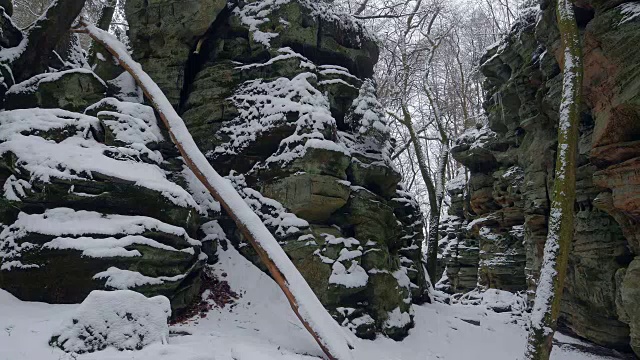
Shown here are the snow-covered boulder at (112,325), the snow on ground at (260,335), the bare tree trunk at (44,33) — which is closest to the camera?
the snow-covered boulder at (112,325)

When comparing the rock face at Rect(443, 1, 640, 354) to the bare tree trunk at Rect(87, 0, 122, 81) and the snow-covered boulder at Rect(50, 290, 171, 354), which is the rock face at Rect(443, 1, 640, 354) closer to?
the snow-covered boulder at Rect(50, 290, 171, 354)

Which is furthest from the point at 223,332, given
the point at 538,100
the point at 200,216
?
the point at 538,100

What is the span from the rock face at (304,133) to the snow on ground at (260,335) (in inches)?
26.6

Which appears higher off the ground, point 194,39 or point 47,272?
point 194,39

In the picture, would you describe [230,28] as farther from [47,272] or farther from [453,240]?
[453,240]

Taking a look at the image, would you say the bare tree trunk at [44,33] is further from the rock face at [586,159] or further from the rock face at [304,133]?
the rock face at [586,159]

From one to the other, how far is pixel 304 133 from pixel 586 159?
744 centimetres

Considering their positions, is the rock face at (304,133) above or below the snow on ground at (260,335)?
above

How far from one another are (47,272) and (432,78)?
23.1 meters

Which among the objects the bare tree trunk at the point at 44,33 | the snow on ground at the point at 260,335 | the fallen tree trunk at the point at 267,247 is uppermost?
the bare tree trunk at the point at 44,33

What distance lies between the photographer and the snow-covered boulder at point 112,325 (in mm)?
4824

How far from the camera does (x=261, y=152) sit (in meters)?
10.2

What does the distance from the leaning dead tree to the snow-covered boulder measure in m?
6.04

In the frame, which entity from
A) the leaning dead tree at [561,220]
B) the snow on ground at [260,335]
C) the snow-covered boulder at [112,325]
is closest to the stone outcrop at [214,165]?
the snow on ground at [260,335]
